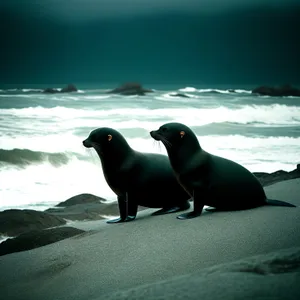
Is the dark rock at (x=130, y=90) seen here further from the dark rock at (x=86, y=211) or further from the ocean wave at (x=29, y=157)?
the dark rock at (x=86, y=211)

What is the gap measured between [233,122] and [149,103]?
115 centimetres

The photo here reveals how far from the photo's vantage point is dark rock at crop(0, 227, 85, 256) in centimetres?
368

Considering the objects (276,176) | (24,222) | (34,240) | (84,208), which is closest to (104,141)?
(34,240)

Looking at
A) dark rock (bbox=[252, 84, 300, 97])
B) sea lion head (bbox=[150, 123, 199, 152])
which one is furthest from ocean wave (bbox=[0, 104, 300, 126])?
sea lion head (bbox=[150, 123, 199, 152])

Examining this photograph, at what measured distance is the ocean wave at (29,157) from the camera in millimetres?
5930

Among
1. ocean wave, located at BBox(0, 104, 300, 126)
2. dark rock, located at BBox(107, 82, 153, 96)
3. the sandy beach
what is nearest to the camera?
the sandy beach

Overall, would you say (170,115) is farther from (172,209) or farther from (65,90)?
(172,209)

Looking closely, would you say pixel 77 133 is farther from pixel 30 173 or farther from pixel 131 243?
pixel 131 243

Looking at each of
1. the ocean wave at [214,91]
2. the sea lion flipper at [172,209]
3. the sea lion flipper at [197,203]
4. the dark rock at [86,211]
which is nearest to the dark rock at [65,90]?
the ocean wave at [214,91]

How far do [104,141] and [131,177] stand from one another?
31 cm

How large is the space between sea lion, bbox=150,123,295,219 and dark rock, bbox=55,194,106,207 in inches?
94.0

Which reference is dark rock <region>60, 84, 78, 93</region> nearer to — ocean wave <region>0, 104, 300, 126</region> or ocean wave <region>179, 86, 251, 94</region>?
ocean wave <region>0, 104, 300, 126</region>

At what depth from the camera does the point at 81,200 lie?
18.3ft

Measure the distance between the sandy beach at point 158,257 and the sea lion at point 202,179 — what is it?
0.30 feet
